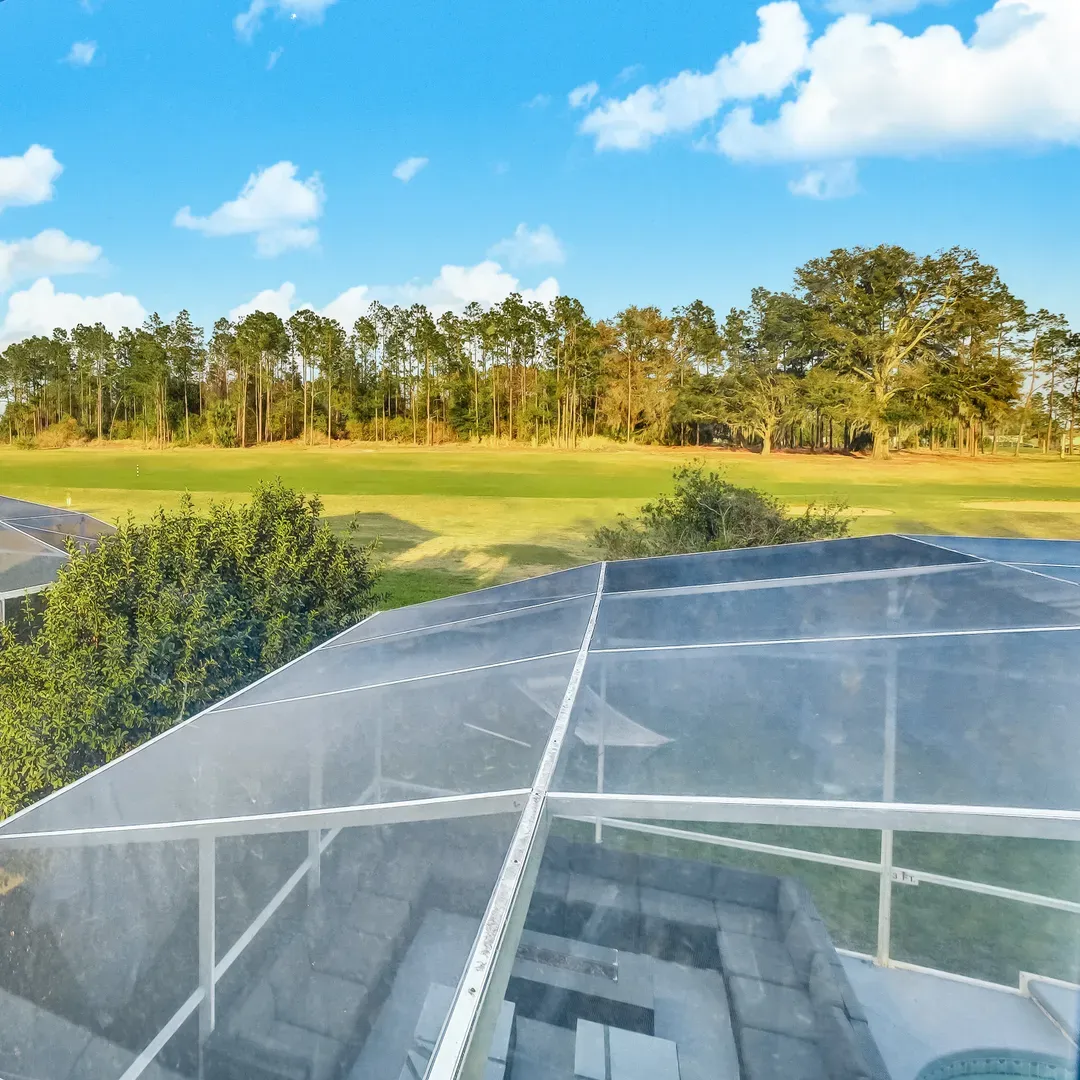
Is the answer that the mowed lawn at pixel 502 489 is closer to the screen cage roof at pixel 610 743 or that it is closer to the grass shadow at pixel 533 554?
the grass shadow at pixel 533 554

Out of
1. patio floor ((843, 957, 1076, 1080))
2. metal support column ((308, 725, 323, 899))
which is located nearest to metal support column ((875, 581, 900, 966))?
patio floor ((843, 957, 1076, 1080))

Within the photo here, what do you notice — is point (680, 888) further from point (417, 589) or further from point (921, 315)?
point (921, 315)

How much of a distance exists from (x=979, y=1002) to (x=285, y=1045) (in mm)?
1675

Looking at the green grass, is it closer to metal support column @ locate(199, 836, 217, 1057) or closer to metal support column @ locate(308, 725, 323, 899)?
metal support column @ locate(308, 725, 323, 899)

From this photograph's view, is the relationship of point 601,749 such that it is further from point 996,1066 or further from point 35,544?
point 35,544

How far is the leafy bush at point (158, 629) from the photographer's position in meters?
3.98

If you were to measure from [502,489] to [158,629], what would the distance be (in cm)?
1846

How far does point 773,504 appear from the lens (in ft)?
32.6

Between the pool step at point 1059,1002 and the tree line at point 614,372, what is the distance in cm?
1860

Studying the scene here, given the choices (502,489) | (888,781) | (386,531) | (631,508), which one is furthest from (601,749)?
(502,489)

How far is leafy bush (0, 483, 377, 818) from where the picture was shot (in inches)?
157

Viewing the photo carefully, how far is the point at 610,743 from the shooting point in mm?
1566

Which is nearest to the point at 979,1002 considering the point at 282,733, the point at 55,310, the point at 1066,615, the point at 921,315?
the point at 1066,615

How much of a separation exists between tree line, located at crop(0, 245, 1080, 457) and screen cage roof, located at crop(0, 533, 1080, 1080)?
17.9 meters
